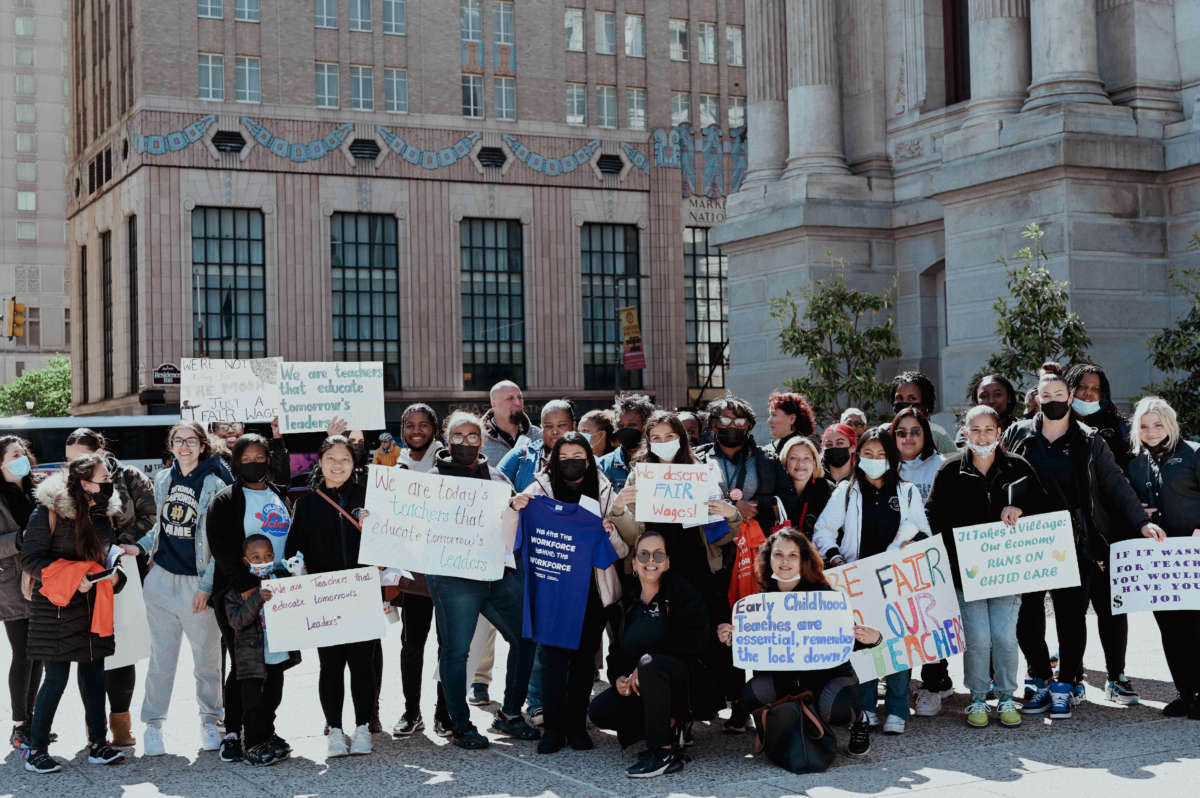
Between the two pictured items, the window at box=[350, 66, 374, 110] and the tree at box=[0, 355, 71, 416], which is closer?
the window at box=[350, 66, 374, 110]

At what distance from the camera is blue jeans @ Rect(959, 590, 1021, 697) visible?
31.0 feet

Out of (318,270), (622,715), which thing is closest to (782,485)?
(622,715)

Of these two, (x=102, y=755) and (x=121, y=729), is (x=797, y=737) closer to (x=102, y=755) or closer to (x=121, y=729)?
(x=102, y=755)

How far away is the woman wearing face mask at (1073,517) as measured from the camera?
977 centimetres

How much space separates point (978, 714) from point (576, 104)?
195 feet

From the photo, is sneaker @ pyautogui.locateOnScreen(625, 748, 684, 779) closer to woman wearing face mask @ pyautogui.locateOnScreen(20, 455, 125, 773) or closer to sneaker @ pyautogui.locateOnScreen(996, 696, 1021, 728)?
sneaker @ pyautogui.locateOnScreen(996, 696, 1021, 728)

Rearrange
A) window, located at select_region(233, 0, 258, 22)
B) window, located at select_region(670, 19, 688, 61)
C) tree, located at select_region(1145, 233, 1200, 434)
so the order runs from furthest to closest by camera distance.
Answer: window, located at select_region(670, 19, 688, 61)
window, located at select_region(233, 0, 258, 22)
tree, located at select_region(1145, 233, 1200, 434)

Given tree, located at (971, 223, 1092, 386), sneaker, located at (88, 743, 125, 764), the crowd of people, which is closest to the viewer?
the crowd of people

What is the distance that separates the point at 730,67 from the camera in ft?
→ 229

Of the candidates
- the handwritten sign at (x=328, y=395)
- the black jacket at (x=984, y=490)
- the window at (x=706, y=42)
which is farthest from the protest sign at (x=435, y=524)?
the window at (x=706, y=42)

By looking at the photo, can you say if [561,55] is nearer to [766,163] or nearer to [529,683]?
[766,163]

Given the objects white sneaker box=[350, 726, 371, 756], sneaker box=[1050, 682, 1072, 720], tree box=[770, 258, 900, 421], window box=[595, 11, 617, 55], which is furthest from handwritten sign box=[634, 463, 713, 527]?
window box=[595, 11, 617, 55]

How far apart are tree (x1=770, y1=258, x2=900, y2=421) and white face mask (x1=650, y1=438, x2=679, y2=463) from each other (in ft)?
35.6

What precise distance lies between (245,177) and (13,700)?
175 feet
